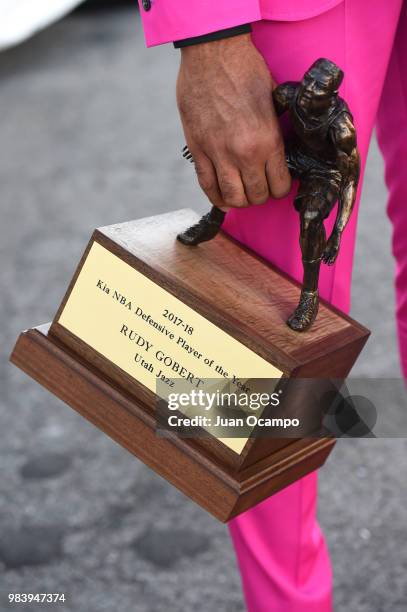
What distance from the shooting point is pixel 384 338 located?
218cm

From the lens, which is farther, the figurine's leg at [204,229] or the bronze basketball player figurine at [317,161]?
the figurine's leg at [204,229]

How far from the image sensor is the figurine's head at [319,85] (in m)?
0.87

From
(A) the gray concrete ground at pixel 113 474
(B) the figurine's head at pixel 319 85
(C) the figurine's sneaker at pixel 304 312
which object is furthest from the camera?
(A) the gray concrete ground at pixel 113 474

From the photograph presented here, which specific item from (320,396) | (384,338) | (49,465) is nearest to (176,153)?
(384,338)

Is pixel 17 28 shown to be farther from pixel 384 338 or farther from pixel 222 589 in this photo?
pixel 222 589

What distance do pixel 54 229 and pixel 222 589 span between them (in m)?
1.49

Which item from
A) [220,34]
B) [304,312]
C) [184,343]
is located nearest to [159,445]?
[184,343]

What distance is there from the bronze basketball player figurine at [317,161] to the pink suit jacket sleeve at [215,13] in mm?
68

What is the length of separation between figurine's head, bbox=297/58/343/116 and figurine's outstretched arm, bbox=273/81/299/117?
0.01 metres

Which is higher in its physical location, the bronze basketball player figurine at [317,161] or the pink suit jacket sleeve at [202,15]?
the pink suit jacket sleeve at [202,15]

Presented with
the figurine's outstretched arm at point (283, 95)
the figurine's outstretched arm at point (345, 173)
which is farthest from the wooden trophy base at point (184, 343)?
the figurine's outstretched arm at point (283, 95)

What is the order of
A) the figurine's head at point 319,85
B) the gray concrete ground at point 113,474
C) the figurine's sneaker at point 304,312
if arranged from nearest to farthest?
the figurine's head at point 319,85 < the figurine's sneaker at point 304,312 < the gray concrete ground at point 113,474

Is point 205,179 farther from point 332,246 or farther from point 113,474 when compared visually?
point 113,474

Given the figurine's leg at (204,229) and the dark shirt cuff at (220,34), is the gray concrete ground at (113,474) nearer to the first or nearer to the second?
the figurine's leg at (204,229)
